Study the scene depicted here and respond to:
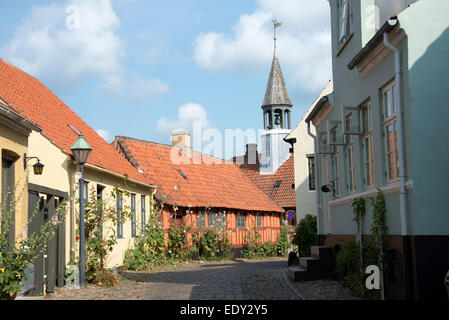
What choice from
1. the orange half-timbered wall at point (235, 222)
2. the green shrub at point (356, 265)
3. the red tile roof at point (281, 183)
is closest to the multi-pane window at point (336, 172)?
the green shrub at point (356, 265)

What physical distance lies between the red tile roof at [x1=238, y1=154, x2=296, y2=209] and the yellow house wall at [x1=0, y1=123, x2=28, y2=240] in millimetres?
24669

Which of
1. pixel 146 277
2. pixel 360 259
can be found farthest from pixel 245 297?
pixel 146 277

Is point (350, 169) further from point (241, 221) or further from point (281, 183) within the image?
point (281, 183)

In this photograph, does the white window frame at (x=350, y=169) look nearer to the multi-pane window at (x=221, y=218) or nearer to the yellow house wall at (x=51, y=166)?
the yellow house wall at (x=51, y=166)

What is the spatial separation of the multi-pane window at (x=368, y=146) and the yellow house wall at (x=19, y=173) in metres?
6.21

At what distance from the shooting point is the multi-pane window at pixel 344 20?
1227cm

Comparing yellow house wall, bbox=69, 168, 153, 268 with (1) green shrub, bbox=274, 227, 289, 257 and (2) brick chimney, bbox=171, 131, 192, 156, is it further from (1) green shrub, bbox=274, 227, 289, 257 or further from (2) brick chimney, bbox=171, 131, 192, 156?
(2) brick chimney, bbox=171, 131, 192, 156

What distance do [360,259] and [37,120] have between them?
8264 millimetres

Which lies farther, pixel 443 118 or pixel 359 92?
pixel 359 92

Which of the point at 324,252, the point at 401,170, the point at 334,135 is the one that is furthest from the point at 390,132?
the point at 324,252

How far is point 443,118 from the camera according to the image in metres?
8.31

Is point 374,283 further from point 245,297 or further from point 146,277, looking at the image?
point 146,277

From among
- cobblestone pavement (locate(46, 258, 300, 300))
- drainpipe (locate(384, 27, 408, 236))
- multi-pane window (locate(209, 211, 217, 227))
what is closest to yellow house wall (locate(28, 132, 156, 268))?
cobblestone pavement (locate(46, 258, 300, 300))

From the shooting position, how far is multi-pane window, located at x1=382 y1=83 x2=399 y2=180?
919 centimetres
